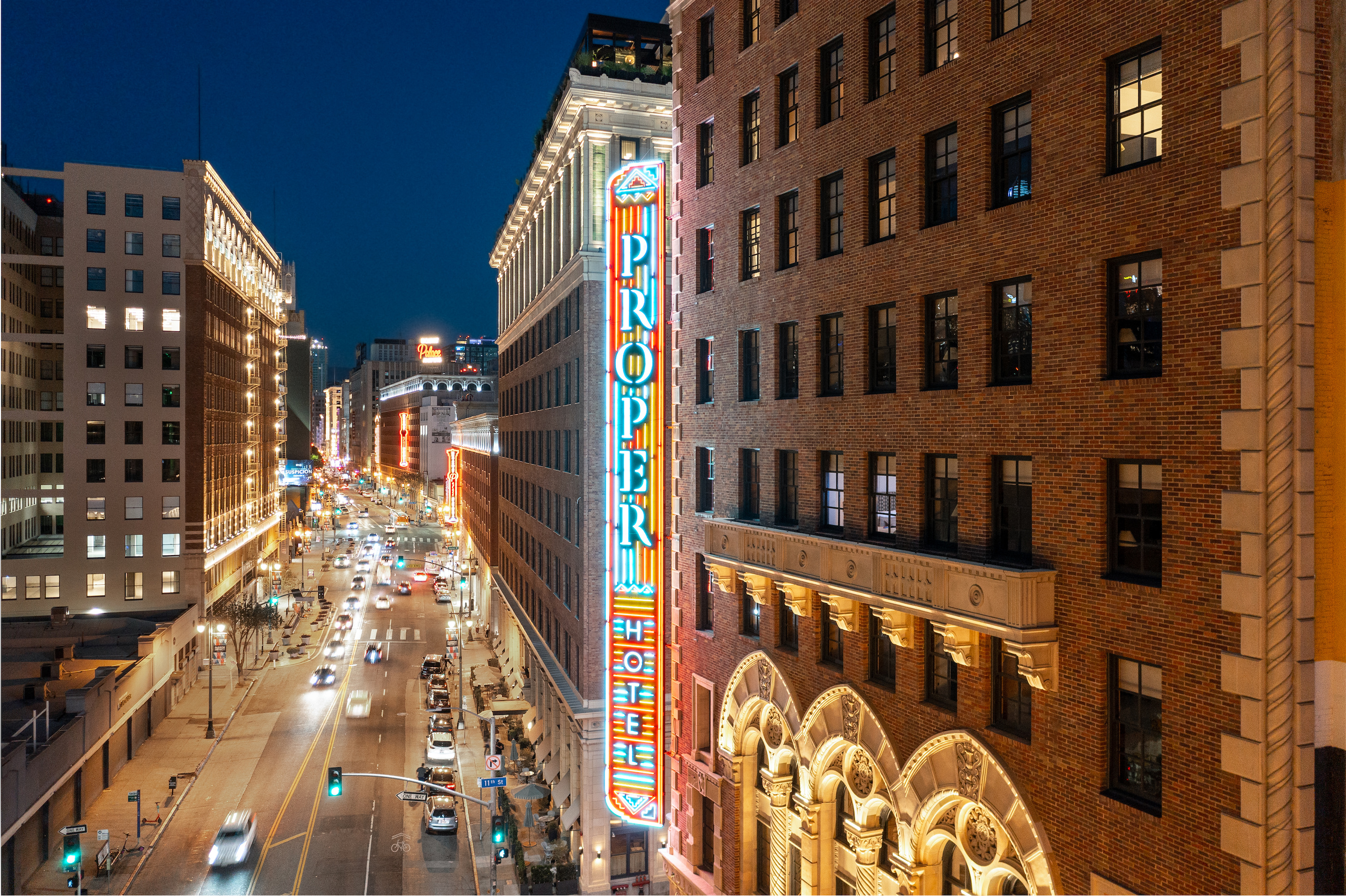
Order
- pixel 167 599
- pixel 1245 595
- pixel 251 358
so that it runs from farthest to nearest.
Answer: pixel 251 358
pixel 167 599
pixel 1245 595

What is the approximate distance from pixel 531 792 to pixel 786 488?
29226mm

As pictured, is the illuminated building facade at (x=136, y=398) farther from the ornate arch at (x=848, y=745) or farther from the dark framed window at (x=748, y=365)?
the ornate arch at (x=848, y=745)

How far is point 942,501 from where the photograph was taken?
20.5m

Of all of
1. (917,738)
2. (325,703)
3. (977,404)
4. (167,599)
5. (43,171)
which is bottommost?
(325,703)

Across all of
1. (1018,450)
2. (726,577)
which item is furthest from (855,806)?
(1018,450)

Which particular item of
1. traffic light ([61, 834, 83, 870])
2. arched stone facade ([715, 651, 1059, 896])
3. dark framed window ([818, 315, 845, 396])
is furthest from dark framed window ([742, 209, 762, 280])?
traffic light ([61, 834, 83, 870])

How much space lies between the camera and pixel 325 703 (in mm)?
71438

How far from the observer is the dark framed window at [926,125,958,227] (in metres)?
20.3

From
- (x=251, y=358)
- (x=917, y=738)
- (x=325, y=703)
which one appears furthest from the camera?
(x=251, y=358)

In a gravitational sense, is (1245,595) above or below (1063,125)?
below

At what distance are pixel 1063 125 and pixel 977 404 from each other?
5.57m

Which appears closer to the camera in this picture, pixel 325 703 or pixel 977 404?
pixel 977 404

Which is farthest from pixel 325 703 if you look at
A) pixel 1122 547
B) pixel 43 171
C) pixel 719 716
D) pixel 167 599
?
pixel 1122 547

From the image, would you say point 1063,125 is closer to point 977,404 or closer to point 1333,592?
point 977,404
